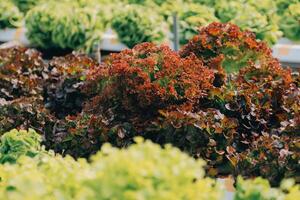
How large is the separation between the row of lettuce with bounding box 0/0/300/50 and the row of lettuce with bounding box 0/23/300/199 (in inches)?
113

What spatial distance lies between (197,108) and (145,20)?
375 centimetres

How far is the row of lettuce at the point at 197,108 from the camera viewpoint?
471 cm

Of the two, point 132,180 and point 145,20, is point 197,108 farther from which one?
point 145,20

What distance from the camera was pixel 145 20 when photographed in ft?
28.3

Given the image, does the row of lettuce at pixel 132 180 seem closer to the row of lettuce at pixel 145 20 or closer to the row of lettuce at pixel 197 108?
the row of lettuce at pixel 197 108

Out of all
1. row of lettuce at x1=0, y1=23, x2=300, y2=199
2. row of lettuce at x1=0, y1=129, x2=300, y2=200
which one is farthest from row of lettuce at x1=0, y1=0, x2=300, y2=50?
row of lettuce at x1=0, y1=129, x2=300, y2=200

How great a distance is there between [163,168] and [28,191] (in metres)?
0.42

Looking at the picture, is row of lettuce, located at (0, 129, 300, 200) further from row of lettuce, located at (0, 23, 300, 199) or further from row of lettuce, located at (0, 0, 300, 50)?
row of lettuce, located at (0, 0, 300, 50)

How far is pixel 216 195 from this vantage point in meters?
2.69

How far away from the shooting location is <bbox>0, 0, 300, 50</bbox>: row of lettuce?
845cm

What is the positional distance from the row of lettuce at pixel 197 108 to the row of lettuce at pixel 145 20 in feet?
9.43

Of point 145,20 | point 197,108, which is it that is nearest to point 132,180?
point 197,108

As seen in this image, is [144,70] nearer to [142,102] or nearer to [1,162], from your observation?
[142,102]

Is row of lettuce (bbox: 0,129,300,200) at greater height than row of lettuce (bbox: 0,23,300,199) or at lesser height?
greater
